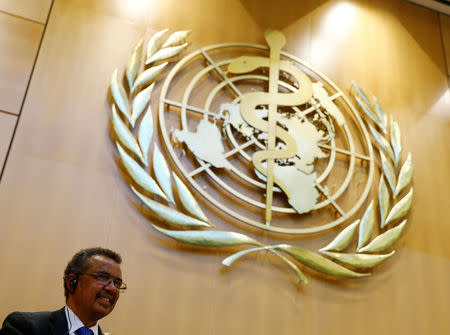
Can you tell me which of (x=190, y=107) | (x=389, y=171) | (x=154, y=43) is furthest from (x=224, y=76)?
(x=389, y=171)

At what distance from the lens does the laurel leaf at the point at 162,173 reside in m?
2.75

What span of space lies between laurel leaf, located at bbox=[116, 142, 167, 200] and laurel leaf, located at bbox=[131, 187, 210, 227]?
44 millimetres

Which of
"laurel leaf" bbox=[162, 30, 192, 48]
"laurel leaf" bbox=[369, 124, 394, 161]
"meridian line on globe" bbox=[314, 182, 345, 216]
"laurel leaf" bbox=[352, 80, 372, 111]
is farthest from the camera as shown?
"laurel leaf" bbox=[352, 80, 372, 111]

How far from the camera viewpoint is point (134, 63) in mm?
3014

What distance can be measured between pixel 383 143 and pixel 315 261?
947 mm

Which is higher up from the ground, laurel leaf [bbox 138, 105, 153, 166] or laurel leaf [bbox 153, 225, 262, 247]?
laurel leaf [bbox 138, 105, 153, 166]

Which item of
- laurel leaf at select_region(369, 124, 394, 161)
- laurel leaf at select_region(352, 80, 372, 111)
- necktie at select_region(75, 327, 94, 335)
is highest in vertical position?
laurel leaf at select_region(352, 80, 372, 111)

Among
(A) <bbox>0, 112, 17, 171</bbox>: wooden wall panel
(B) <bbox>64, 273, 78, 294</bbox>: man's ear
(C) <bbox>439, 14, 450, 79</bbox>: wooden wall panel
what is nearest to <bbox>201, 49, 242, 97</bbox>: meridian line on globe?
(A) <bbox>0, 112, 17, 171</bbox>: wooden wall panel

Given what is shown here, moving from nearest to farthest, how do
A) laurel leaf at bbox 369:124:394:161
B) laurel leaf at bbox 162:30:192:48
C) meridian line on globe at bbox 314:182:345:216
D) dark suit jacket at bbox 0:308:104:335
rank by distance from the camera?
dark suit jacket at bbox 0:308:104:335
meridian line on globe at bbox 314:182:345:216
laurel leaf at bbox 162:30:192:48
laurel leaf at bbox 369:124:394:161

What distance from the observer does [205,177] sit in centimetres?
292

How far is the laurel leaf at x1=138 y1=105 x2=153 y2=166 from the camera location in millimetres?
2809

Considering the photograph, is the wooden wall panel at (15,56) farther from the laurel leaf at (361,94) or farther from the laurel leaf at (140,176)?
the laurel leaf at (361,94)

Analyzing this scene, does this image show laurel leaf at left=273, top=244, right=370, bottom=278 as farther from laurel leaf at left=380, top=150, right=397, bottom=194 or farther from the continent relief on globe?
laurel leaf at left=380, top=150, right=397, bottom=194

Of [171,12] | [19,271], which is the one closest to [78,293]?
[19,271]
